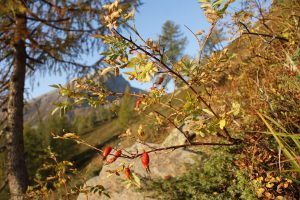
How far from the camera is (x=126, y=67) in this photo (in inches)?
38.4

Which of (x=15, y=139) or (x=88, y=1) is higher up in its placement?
(x=88, y=1)

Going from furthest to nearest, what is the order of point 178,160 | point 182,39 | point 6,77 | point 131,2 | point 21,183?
point 182,39 → point 131,2 → point 6,77 → point 21,183 → point 178,160

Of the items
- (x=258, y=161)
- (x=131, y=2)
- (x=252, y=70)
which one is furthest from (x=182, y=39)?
(x=258, y=161)

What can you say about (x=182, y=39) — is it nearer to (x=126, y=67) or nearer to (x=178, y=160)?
(x=178, y=160)

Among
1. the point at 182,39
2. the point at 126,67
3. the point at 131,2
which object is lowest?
the point at 126,67

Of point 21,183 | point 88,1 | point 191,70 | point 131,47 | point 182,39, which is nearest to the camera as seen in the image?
point 131,47

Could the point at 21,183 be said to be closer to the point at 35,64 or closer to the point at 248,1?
the point at 35,64

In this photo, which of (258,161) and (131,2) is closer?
(258,161)

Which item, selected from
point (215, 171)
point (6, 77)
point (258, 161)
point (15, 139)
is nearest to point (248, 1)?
point (258, 161)

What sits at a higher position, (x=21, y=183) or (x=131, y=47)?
(x=131, y=47)

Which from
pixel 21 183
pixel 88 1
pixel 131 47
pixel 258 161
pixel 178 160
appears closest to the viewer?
pixel 131 47

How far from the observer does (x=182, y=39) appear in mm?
31656

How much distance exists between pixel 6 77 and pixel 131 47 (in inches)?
247

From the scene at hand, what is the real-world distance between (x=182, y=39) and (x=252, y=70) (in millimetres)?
28926
